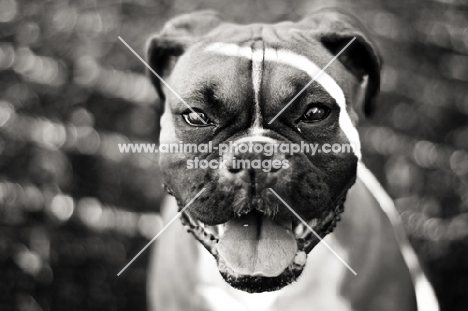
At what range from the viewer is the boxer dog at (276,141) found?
1377 millimetres

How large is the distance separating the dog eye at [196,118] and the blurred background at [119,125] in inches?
58.3

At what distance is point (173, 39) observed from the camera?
1.58 metres

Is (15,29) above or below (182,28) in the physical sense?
below

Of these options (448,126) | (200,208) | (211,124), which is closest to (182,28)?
(211,124)

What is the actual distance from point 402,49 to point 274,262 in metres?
2.08

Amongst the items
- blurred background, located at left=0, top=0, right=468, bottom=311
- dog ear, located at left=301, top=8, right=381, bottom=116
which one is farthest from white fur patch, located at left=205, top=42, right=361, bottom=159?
blurred background, located at left=0, top=0, right=468, bottom=311

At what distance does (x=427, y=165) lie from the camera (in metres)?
3.03

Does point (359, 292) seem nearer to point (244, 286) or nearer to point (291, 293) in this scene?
point (291, 293)

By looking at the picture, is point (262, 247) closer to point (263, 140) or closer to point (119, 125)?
point (263, 140)

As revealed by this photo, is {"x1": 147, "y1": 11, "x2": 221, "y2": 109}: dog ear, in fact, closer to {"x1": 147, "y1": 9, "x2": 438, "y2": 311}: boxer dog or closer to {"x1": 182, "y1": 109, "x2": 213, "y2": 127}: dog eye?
{"x1": 147, "y1": 9, "x2": 438, "y2": 311}: boxer dog

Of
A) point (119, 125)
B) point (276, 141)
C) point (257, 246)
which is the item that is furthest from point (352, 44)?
point (119, 125)

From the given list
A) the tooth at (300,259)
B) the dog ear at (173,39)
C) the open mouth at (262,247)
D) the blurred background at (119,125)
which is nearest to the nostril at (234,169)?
the open mouth at (262,247)

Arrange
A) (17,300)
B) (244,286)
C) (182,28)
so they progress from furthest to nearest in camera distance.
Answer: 1. (17,300)
2. (182,28)
3. (244,286)

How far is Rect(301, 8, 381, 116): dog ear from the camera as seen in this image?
150 cm
